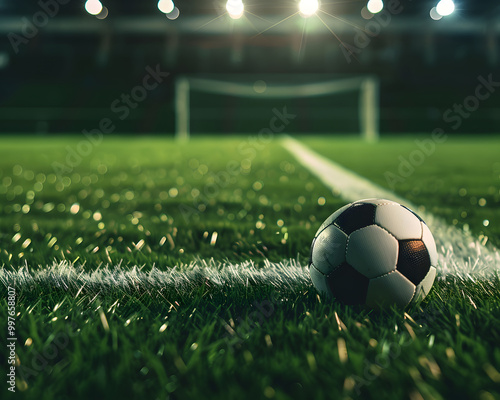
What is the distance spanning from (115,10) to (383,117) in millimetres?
15720

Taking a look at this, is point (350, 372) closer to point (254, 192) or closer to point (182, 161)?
point (254, 192)

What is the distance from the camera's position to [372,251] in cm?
155

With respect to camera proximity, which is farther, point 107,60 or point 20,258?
point 107,60

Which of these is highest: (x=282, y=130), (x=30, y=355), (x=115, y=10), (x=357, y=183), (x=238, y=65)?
(x=115, y=10)

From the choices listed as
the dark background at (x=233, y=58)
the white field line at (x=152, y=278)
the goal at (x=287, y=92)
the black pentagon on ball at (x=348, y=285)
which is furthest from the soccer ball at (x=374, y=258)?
the dark background at (x=233, y=58)

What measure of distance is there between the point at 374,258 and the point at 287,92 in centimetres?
2155

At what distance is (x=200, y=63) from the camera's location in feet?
91.4

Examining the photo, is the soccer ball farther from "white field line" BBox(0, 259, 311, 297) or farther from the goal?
the goal

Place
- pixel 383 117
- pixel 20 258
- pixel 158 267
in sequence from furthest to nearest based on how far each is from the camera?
pixel 383 117, pixel 20 258, pixel 158 267

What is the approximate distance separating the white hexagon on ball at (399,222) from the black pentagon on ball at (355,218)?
2 cm

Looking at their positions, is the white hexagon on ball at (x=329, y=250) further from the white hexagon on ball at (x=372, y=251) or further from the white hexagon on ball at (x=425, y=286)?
the white hexagon on ball at (x=425, y=286)

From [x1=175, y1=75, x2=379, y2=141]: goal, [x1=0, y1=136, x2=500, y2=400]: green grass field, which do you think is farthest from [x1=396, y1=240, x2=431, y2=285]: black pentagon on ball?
[x1=175, y1=75, x2=379, y2=141]: goal

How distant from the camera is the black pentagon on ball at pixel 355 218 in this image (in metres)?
1.62

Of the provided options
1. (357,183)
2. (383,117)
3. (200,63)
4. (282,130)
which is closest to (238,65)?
(200,63)
